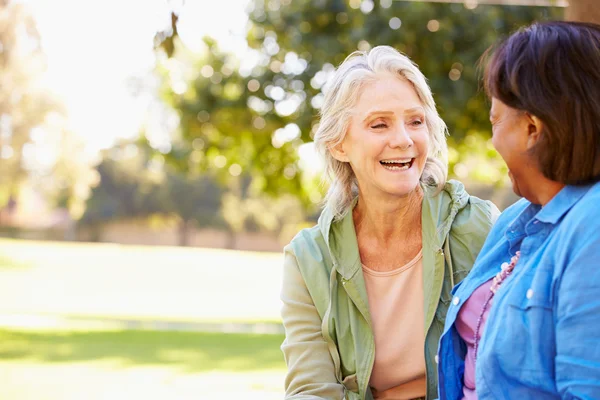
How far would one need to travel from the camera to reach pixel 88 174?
128ft

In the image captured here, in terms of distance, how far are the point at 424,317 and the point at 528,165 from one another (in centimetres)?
96

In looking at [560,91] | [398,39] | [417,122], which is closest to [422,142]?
[417,122]

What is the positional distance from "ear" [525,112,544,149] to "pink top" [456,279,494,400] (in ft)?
1.56

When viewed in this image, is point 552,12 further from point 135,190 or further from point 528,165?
point 135,190

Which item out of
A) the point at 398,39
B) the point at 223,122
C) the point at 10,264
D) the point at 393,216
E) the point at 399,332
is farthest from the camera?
the point at 10,264

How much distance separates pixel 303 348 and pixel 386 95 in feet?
2.94

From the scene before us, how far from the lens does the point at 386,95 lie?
2844 millimetres

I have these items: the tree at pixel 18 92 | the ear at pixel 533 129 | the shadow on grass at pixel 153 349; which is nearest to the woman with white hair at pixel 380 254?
the ear at pixel 533 129

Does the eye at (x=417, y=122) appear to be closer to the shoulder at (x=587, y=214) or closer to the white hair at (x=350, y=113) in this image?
the white hair at (x=350, y=113)

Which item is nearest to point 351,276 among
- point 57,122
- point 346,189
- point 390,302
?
point 390,302

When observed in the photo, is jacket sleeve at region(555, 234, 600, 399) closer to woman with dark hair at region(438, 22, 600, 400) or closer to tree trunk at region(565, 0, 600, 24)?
woman with dark hair at region(438, 22, 600, 400)

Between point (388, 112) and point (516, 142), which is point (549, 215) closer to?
point (516, 142)

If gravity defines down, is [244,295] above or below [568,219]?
below

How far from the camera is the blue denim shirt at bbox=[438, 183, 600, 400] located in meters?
1.66
